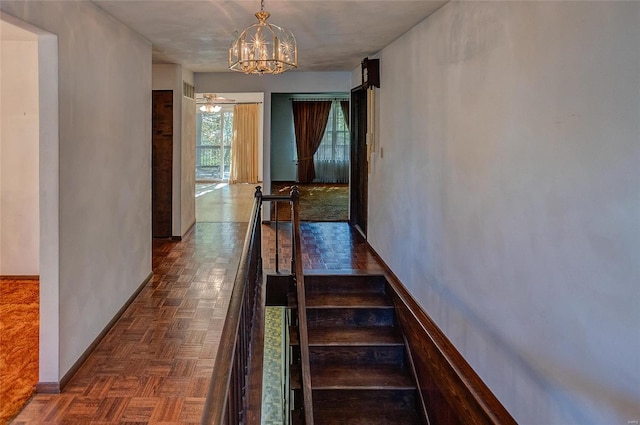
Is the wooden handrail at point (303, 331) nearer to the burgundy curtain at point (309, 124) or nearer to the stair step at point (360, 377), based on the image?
the stair step at point (360, 377)

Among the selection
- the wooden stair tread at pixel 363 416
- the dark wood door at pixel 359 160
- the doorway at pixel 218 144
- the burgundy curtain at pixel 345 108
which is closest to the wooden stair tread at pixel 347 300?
the wooden stair tread at pixel 363 416

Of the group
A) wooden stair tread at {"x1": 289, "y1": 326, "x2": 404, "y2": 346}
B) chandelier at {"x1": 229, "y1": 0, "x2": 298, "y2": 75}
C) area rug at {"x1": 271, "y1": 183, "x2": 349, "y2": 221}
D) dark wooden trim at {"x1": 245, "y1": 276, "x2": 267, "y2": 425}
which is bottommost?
wooden stair tread at {"x1": 289, "y1": 326, "x2": 404, "y2": 346}

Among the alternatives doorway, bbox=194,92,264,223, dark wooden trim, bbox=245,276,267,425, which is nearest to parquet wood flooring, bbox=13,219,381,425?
dark wooden trim, bbox=245,276,267,425

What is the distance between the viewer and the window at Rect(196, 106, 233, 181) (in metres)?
14.7

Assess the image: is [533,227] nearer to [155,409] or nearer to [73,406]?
[155,409]

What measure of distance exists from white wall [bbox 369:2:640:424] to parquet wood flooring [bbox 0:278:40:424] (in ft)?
9.20

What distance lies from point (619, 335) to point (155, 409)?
7.77 ft

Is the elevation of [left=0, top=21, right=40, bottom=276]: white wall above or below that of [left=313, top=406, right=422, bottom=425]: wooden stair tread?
above

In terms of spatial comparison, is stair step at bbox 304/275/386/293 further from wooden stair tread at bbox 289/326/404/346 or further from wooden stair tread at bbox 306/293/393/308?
→ wooden stair tread at bbox 289/326/404/346

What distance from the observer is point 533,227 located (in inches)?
86.7

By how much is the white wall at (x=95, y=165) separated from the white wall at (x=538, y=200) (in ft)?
8.37

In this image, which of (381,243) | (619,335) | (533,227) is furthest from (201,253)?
(619,335)

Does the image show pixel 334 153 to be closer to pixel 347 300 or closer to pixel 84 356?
pixel 347 300

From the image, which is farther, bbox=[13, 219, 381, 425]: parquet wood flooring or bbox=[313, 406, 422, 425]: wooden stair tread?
bbox=[313, 406, 422, 425]: wooden stair tread
